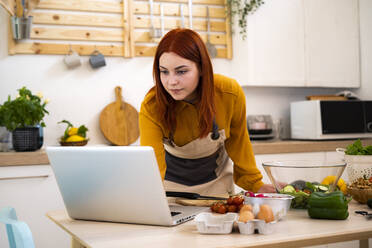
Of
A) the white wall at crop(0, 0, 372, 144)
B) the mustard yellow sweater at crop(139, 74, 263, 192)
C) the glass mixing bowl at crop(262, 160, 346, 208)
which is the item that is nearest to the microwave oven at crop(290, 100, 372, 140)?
the white wall at crop(0, 0, 372, 144)

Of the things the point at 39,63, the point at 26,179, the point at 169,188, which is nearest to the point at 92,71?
the point at 39,63

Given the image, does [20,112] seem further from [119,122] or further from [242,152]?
[242,152]

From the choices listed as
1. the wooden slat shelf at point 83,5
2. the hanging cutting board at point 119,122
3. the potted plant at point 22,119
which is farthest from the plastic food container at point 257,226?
the wooden slat shelf at point 83,5

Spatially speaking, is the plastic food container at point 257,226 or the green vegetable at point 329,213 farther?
the green vegetable at point 329,213

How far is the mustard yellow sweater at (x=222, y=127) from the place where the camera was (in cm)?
160

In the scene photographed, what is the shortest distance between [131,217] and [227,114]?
0.75m

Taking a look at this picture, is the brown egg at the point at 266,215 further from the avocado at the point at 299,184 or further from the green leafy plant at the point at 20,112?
the green leafy plant at the point at 20,112

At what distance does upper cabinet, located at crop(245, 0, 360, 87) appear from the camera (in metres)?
3.46

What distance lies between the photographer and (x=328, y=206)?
1.14m

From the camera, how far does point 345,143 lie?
3355mm

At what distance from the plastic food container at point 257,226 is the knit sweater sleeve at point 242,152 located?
2.48 ft

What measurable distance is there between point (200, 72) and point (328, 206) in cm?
70

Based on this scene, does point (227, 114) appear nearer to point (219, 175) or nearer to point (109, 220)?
point (219, 175)

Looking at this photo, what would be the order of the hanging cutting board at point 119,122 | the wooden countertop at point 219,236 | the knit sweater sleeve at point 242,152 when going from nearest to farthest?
the wooden countertop at point 219,236
the knit sweater sleeve at point 242,152
the hanging cutting board at point 119,122
